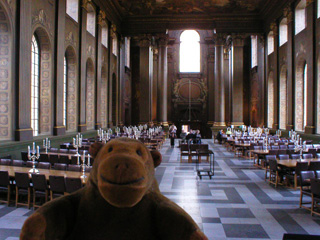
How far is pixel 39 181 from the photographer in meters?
6.45

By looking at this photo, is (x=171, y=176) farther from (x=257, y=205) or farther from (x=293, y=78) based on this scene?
(x=293, y=78)

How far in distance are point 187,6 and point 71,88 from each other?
1508 centimetres

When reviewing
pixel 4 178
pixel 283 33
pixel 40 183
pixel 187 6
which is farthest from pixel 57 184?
pixel 187 6

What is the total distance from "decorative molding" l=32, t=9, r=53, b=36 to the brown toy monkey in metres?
12.7

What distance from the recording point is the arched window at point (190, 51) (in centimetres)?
3650

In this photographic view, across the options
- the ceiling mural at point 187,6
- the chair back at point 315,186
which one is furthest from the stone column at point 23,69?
the ceiling mural at point 187,6

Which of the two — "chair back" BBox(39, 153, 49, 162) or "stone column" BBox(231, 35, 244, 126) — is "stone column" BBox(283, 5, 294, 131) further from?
"chair back" BBox(39, 153, 49, 162)

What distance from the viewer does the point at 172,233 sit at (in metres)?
1.77

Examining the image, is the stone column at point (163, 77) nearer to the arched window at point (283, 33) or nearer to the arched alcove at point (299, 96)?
the arched window at point (283, 33)

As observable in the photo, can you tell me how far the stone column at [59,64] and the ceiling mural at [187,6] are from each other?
37.1 feet

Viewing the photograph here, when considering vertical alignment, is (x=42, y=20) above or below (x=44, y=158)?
above

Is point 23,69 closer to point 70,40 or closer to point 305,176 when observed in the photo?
point 70,40

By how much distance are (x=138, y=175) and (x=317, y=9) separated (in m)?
19.2

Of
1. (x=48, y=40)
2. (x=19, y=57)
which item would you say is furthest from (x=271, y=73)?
(x=19, y=57)
